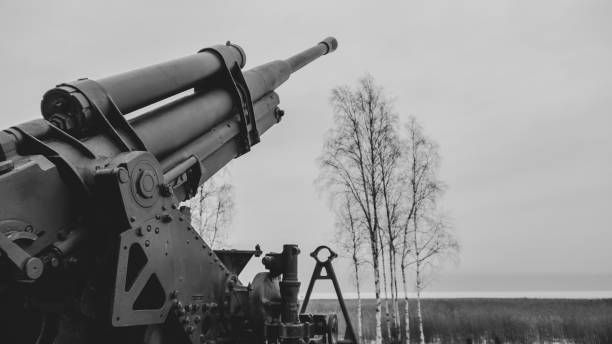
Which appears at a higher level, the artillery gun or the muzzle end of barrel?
the muzzle end of barrel

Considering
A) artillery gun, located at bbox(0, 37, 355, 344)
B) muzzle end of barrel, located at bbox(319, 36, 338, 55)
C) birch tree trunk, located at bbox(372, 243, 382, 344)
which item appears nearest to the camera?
artillery gun, located at bbox(0, 37, 355, 344)

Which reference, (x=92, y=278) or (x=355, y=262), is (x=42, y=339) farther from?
(x=355, y=262)

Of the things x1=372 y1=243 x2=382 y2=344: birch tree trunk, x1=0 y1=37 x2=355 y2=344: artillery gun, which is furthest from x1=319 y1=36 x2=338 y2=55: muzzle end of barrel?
x1=372 y1=243 x2=382 y2=344: birch tree trunk

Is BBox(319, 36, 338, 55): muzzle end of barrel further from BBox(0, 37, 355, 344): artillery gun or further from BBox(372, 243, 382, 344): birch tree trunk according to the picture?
BBox(372, 243, 382, 344): birch tree trunk

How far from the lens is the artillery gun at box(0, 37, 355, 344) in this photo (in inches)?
125

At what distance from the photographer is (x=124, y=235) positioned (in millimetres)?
3439

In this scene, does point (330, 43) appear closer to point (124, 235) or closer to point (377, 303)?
point (124, 235)

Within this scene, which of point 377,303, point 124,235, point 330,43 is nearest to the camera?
point 124,235

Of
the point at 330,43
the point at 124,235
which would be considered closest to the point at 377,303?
the point at 330,43

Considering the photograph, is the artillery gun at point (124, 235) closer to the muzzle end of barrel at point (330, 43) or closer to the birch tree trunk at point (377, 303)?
the muzzle end of barrel at point (330, 43)

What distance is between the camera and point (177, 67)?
482 cm

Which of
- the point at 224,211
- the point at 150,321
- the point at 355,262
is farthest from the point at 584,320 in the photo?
the point at 150,321

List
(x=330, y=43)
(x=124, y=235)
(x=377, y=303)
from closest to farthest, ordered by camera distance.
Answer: (x=124, y=235) < (x=330, y=43) < (x=377, y=303)

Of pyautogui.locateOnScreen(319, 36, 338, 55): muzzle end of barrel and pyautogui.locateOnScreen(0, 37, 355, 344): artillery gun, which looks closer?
pyautogui.locateOnScreen(0, 37, 355, 344): artillery gun
